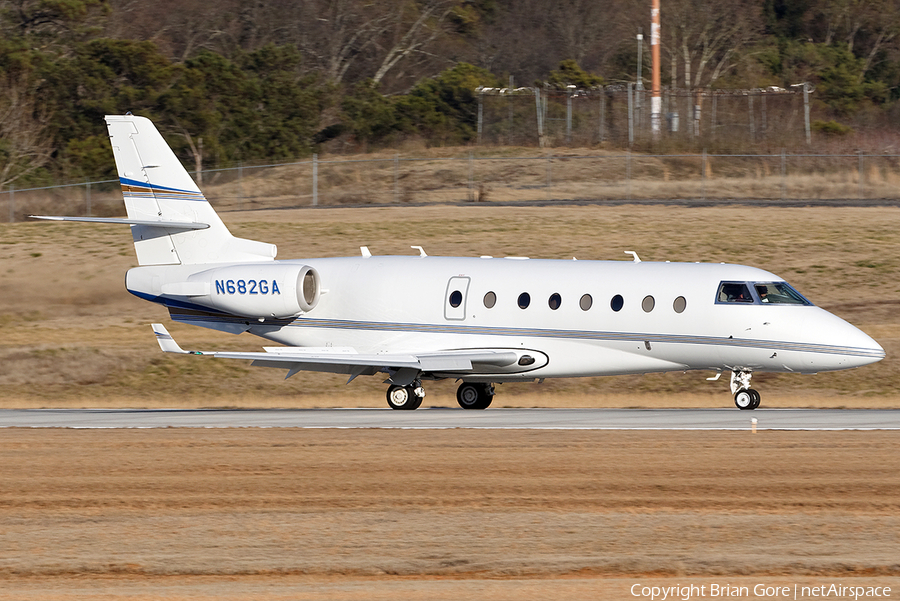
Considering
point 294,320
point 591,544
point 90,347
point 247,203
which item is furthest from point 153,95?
point 591,544

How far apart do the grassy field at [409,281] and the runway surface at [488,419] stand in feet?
12.3

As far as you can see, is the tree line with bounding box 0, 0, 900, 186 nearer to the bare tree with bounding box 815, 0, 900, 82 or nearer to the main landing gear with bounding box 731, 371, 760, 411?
the bare tree with bounding box 815, 0, 900, 82

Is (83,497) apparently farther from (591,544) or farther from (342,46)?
(342,46)

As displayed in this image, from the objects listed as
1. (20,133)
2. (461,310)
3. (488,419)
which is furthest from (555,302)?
(20,133)

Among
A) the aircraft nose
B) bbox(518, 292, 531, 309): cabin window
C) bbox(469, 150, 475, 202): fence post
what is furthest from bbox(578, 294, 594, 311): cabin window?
bbox(469, 150, 475, 202): fence post

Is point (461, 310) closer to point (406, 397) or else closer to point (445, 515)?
point (406, 397)

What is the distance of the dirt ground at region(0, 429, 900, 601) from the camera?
10.6m

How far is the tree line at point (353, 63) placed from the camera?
62906 mm

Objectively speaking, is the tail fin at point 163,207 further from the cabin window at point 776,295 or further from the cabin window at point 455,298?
the cabin window at point 776,295

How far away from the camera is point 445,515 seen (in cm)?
1320

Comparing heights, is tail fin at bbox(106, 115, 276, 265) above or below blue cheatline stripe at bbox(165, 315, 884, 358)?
above

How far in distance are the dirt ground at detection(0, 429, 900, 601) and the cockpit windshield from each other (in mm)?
4850

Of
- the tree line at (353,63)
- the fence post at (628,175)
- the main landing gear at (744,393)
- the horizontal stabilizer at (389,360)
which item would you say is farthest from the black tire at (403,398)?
the tree line at (353,63)

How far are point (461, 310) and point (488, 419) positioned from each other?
3.43 meters
